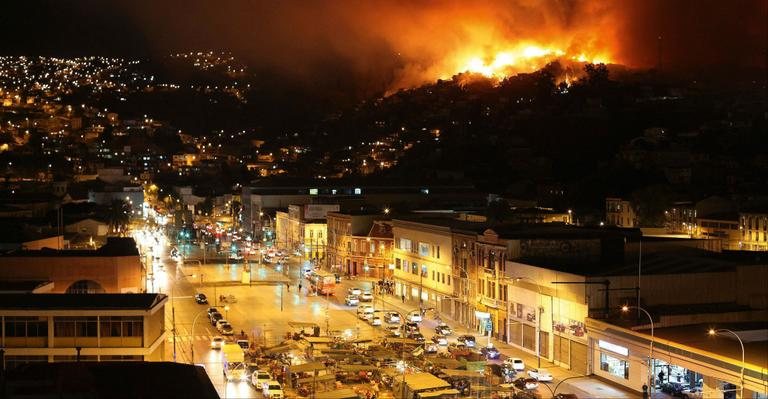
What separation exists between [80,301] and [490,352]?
1687cm

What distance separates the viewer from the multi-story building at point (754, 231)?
7119 cm

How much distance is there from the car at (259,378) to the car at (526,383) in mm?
8775

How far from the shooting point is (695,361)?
32281mm

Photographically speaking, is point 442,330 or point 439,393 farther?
point 442,330

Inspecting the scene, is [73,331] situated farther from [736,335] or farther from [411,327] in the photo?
[736,335]

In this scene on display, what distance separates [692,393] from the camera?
33.1 meters

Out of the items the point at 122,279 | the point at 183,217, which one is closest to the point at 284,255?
the point at 122,279

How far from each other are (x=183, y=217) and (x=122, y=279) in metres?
87.3

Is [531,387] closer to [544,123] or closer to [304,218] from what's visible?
[304,218]

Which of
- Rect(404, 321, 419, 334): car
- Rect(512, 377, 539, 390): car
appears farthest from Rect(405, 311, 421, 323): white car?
Rect(512, 377, 539, 390): car

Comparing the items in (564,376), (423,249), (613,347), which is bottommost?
(564,376)

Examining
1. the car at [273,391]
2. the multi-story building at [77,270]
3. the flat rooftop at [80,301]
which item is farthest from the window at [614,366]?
the multi-story building at [77,270]

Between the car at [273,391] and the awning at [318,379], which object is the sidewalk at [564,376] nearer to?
the awning at [318,379]

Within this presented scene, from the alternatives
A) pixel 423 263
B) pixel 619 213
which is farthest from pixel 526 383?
pixel 619 213
